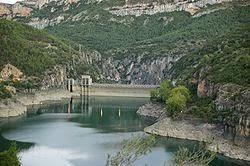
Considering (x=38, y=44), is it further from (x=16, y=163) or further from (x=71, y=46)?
Answer: (x=16, y=163)

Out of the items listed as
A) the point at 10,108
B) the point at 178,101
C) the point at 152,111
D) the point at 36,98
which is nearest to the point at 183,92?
the point at 178,101

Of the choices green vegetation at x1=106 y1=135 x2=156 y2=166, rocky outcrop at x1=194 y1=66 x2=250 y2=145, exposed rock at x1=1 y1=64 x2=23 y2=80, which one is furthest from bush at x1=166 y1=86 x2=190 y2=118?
exposed rock at x1=1 y1=64 x2=23 y2=80

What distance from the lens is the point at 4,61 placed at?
467 feet

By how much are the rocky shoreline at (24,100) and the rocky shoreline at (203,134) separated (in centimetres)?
2770

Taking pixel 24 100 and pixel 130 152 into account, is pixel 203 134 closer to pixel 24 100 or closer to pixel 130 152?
pixel 130 152

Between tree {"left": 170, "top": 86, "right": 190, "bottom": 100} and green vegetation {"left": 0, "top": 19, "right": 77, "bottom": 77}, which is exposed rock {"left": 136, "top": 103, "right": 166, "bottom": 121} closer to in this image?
tree {"left": 170, "top": 86, "right": 190, "bottom": 100}

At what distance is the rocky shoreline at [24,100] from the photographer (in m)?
→ 96.1

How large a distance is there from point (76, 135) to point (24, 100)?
4159cm

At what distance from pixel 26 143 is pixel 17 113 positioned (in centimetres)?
3051

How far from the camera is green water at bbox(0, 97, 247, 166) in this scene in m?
59.1

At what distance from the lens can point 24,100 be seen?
4594 inches

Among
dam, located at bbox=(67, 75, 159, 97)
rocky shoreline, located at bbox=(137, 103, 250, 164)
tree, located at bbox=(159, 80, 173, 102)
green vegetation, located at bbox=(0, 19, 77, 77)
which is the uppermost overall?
green vegetation, located at bbox=(0, 19, 77, 77)

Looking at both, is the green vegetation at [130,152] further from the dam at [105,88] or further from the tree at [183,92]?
the dam at [105,88]

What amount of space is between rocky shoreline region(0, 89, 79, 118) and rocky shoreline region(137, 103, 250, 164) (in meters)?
27.7
